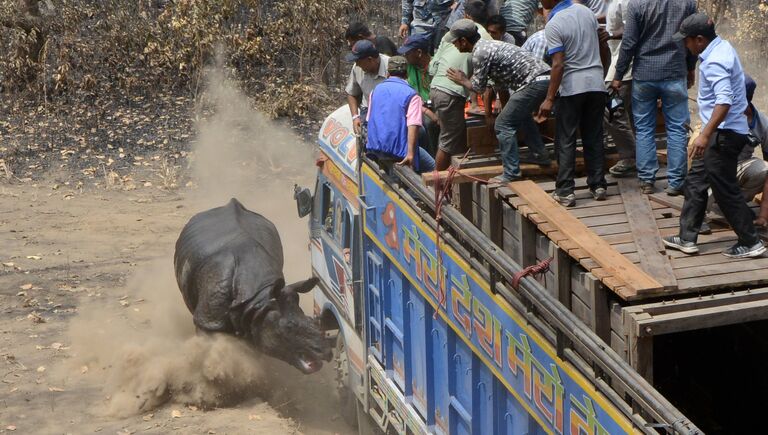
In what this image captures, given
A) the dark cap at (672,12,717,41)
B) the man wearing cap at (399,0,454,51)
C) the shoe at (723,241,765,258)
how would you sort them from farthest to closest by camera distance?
the man wearing cap at (399,0,454,51)
the dark cap at (672,12,717,41)
the shoe at (723,241,765,258)

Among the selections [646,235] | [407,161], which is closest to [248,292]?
[407,161]

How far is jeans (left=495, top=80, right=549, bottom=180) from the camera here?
287 inches

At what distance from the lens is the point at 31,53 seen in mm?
19859

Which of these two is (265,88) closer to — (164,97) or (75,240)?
(164,97)

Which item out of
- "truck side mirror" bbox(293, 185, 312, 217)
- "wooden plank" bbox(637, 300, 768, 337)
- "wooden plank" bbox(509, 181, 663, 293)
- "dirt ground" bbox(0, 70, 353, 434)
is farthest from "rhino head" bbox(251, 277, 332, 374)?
"wooden plank" bbox(637, 300, 768, 337)

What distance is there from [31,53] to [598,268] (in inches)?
648

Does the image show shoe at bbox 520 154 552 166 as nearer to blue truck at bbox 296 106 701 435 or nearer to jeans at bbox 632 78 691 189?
jeans at bbox 632 78 691 189

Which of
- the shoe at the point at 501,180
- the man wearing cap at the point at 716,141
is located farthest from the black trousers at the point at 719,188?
the shoe at the point at 501,180

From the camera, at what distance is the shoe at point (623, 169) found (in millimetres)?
7398

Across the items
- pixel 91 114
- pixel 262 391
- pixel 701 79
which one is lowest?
pixel 262 391

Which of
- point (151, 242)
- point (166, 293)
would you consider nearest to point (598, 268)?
point (166, 293)

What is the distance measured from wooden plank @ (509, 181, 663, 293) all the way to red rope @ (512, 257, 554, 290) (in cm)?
21

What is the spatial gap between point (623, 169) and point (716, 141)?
1.25m

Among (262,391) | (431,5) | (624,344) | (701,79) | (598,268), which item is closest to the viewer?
(624,344)
